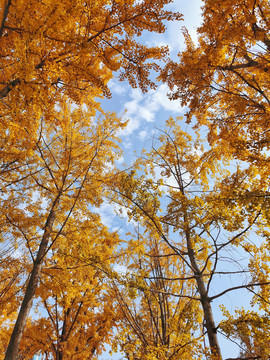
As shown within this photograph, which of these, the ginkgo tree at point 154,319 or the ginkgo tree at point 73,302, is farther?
the ginkgo tree at point 73,302

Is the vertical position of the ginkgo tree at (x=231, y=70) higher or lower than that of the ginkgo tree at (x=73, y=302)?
higher

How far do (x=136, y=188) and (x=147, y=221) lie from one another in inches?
24.6

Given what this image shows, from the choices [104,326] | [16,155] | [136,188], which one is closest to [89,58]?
[16,155]

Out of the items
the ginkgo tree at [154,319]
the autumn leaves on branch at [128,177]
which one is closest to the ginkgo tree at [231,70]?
the autumn leaves on branch at [128,177]

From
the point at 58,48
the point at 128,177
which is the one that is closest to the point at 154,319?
the point at 128,177

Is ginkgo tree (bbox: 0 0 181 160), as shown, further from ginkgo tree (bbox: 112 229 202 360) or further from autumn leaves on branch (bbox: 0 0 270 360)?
ginkgo tree (bbox: 112 229 202 360)

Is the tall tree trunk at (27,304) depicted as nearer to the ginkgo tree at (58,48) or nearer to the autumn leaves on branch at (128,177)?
the autumn leaves on branch at (128,177)

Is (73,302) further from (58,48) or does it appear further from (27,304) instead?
(58,48)

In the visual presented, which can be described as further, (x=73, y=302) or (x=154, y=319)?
(x=73, y=302)

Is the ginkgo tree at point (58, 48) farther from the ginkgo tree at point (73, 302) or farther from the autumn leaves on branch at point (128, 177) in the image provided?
the ginkgo tree at point (73, 302)

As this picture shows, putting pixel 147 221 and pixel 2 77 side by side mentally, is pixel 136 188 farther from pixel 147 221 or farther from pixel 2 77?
pixel 2 77

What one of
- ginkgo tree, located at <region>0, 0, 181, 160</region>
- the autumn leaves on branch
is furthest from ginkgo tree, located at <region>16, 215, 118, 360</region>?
ginkgo tree, located at <region>0, 0, 181, 160</region>

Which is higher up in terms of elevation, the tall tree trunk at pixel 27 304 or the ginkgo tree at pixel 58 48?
the ginkgo tree at pixel 58 48

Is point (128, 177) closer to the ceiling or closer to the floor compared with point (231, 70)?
closer to the floor
